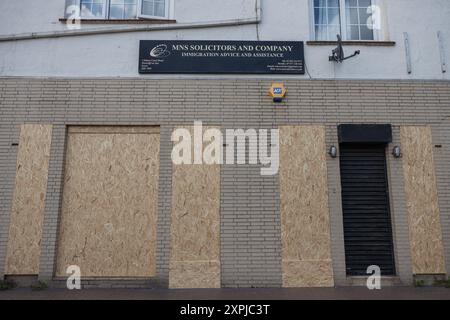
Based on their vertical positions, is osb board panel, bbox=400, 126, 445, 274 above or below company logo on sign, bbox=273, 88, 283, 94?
below

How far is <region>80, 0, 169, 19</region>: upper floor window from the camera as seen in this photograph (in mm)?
8633

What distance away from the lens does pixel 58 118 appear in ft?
26.2

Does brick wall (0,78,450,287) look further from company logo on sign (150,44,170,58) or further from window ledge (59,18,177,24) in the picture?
window ledge (59,18,177,24)

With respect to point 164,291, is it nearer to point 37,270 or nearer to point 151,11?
point 37,270

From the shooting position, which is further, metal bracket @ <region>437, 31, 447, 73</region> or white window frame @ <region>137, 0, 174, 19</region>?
white window frame @ <region>137, 0, 174, 19</region>

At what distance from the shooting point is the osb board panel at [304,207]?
7414 mm

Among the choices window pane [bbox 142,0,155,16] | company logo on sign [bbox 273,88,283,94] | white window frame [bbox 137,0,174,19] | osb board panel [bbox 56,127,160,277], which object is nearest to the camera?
osb board panel [bbox 56,127,160,277]

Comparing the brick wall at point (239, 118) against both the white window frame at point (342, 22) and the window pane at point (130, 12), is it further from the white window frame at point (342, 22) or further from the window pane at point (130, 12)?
the window pane at point (130, 12)

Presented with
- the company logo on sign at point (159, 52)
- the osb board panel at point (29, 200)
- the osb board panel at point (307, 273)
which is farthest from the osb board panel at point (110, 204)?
the osb board panel at point (307, 273)

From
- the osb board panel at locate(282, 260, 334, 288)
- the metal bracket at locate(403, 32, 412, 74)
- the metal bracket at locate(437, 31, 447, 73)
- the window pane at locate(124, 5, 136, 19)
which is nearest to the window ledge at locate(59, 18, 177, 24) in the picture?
the window pane at locate(124, 5, 136, 19)

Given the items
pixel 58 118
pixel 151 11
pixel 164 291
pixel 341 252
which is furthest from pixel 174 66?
pixel 341 252

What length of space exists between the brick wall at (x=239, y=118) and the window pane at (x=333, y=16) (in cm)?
159

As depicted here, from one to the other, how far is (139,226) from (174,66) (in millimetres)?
3352

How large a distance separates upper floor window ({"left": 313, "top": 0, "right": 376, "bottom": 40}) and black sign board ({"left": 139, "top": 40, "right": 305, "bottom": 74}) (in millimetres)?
924
